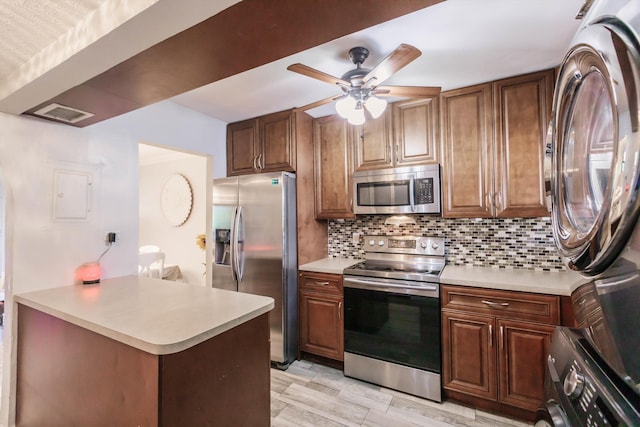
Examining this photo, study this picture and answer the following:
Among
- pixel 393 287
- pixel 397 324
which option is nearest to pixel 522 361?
pixel 397 324

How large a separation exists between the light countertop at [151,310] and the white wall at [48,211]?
0.53ft

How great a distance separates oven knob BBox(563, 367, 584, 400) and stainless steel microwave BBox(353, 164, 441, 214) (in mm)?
1721

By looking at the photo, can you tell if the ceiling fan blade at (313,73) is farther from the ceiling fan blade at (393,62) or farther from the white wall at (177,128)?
the white wall at (177,128)

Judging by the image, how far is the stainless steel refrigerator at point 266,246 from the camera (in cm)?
257

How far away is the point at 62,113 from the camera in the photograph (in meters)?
1.69

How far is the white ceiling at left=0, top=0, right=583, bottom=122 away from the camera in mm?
994

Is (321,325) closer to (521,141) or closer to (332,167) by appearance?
(332,167)

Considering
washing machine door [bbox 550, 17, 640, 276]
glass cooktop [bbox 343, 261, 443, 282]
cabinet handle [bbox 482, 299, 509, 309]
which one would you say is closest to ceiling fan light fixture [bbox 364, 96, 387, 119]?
washing machine door [bbox 550, 17, 640, 276]

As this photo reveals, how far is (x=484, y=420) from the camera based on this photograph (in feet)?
6.23

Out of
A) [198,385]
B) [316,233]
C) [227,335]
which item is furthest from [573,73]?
[316,233]

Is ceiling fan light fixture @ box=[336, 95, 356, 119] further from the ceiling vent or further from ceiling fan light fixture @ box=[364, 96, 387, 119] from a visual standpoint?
the ceiling vent

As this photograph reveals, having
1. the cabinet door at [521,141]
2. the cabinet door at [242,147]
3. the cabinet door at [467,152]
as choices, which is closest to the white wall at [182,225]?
the cabinet door at [242,147]

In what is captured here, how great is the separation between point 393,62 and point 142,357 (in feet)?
5.55

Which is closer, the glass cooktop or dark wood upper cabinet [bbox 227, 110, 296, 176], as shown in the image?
the glass cooktop
